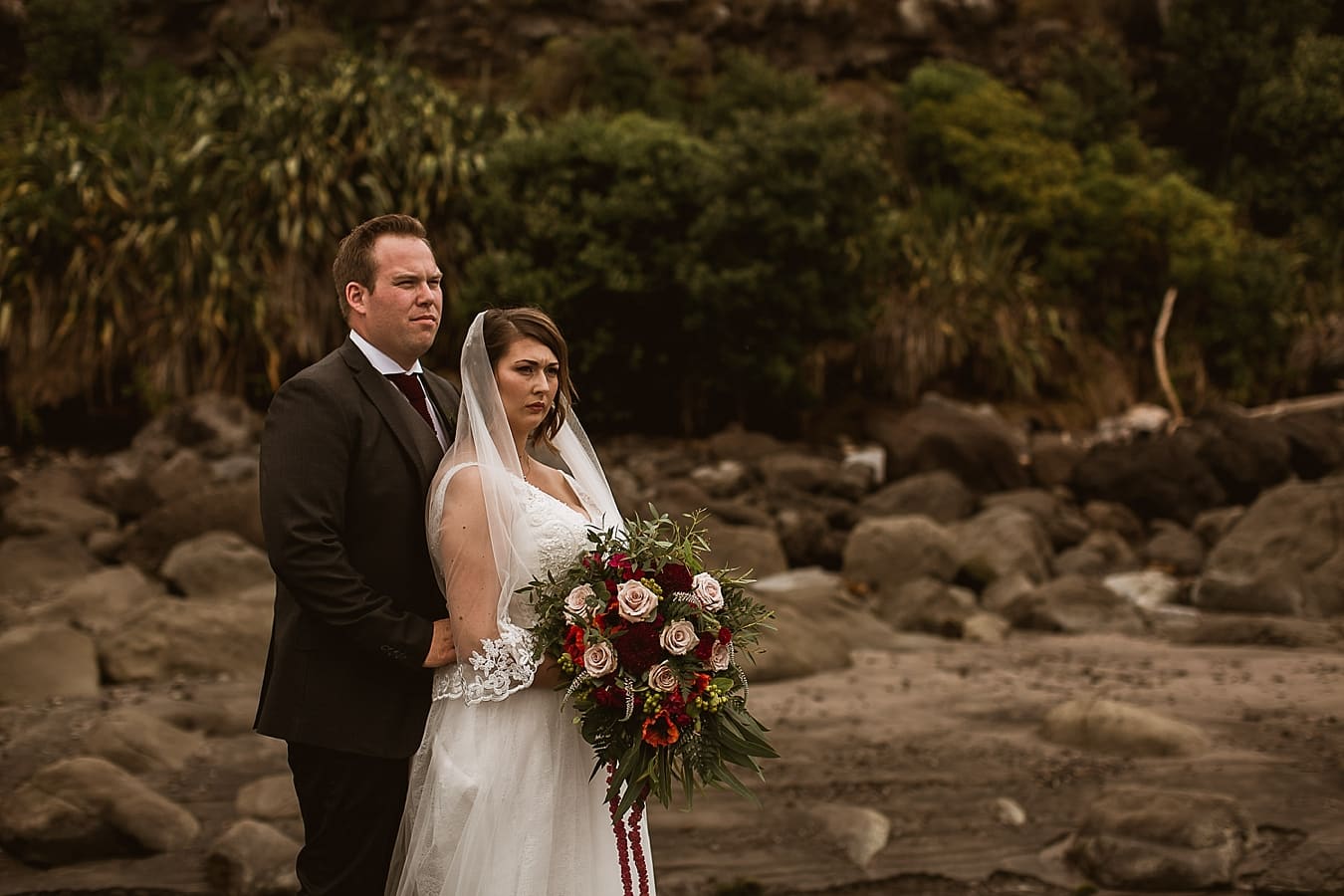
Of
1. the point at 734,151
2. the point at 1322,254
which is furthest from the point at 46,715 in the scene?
the point at 1322,254

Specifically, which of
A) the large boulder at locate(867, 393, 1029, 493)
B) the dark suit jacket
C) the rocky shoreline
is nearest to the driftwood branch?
the rocky shoreline

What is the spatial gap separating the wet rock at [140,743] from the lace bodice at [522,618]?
175 inches

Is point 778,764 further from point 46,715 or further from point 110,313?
point 110,313

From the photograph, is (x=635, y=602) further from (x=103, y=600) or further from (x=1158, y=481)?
(x=1158, y=481)

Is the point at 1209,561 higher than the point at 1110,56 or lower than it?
lower

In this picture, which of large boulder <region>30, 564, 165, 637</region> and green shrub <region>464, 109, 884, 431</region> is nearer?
large boulder <region>30, 564, 165, 637</region>

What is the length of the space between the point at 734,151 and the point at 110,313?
7621mm

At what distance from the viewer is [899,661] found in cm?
974

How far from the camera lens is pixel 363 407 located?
343 cm

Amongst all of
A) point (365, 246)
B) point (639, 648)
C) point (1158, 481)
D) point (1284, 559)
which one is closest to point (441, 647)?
point (639, 648)

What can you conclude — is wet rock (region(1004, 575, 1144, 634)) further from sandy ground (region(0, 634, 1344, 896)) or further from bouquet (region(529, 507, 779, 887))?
bouquet (region(529, 507, 779, 887))

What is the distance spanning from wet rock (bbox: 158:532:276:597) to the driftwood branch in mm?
13594

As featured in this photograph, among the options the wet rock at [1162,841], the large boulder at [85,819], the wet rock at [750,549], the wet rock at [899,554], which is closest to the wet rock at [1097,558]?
the wet rock at [899,554]

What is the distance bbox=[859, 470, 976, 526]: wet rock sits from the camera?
14.8 m
